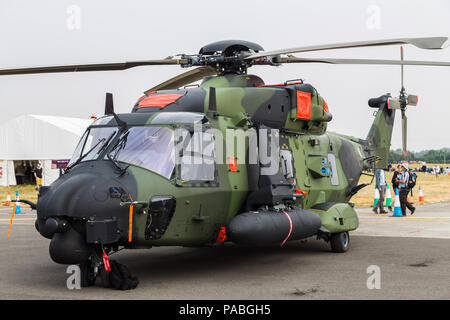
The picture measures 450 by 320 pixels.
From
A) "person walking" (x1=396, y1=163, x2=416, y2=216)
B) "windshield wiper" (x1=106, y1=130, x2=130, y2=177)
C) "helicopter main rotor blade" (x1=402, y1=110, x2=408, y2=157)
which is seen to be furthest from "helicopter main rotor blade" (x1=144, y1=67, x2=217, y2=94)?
"person walking" (x1=396, y1=163, x2=416, y2=216)

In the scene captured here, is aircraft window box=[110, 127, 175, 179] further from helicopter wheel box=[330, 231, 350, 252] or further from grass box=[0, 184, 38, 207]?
grass box=[0, 184, 38, 207]

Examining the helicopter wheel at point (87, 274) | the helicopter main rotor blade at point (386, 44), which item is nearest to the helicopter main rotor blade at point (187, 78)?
the helicopter main rotor blade at point (386, 44)

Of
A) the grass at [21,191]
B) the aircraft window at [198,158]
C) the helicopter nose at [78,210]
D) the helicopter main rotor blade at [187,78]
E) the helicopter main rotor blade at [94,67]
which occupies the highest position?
the helicopter main rotor blade at [94,67]

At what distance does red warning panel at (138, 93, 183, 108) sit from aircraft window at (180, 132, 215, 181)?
117 centimetres

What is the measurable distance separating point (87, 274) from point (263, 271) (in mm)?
2783

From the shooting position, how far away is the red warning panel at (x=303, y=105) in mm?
10188

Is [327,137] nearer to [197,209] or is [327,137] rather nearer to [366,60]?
[366,60]

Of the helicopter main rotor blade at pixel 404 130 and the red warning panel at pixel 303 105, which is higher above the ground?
the red warning panel at pixel 303 105

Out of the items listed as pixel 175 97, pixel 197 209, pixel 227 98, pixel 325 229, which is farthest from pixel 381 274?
pixel 175 97

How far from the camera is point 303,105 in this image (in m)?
10.3

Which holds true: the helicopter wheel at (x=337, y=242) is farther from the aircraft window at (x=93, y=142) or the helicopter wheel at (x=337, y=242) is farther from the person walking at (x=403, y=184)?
A: the person walking at (x=403, y=184)

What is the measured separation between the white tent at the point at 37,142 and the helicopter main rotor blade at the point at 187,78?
22.4m

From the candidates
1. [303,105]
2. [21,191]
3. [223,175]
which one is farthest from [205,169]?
[21,191]

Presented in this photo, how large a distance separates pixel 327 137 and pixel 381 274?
13.9 ft
